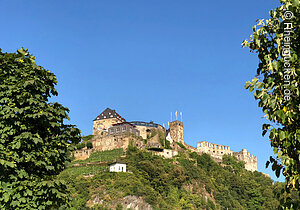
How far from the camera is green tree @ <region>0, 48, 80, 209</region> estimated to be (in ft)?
41.7

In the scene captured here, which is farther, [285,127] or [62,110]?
[62,110]

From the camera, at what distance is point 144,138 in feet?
334

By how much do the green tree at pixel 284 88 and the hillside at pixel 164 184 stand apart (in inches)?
2075

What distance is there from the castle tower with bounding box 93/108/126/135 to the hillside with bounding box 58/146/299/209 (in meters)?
17.3

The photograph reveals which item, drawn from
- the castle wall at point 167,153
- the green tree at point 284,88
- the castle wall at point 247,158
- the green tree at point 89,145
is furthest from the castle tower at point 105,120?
the green tree at point 284,88

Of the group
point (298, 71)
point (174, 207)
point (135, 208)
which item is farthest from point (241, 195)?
point (298, 71)

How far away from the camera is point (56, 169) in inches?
574

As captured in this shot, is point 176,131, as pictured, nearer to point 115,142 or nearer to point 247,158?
point 115,142

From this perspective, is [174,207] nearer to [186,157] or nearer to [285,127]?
[186,157]

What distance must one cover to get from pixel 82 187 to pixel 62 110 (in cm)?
5607

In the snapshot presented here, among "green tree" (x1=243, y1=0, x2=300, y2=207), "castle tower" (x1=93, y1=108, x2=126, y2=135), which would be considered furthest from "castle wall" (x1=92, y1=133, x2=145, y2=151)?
"green tree" (x1=243, y1=0, x2=300, y2=207)

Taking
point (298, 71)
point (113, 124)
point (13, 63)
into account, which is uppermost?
point (113, 124)

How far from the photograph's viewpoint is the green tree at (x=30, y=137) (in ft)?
41.7

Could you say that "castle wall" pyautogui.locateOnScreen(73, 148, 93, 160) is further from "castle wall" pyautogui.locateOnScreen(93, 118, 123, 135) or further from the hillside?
"castle wall" pyautogui.locateOnScreen(93, 118, 123, 135)
